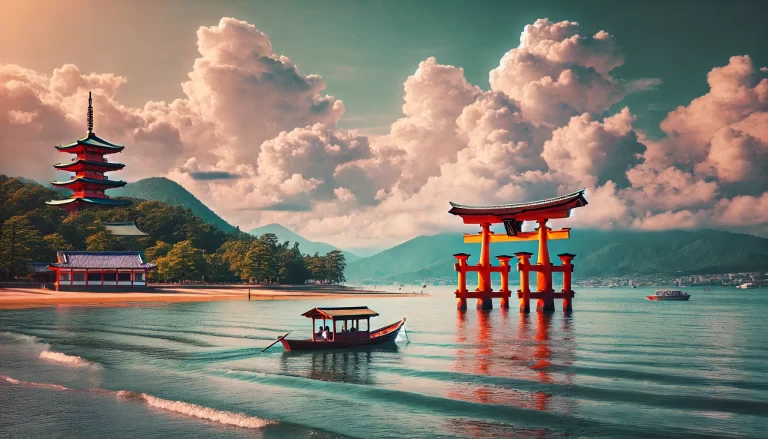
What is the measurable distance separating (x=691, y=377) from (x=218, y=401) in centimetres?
1930

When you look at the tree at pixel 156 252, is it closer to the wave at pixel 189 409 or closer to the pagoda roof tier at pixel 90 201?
the pagoda roof tier at pixel 90 201

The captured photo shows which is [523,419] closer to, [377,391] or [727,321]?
[377,391]

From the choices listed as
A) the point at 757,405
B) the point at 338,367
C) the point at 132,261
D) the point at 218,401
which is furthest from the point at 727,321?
the point at 132,261

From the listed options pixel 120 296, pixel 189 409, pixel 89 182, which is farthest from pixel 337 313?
pixel 89 182

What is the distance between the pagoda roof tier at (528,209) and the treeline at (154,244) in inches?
2579

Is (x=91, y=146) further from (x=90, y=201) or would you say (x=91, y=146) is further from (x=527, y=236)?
(x=527, y=236)

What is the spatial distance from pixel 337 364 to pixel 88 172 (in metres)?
117

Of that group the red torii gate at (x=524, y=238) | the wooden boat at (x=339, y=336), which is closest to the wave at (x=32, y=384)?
the wooden boat at (x=339, y=336)

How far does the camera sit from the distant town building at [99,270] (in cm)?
9031

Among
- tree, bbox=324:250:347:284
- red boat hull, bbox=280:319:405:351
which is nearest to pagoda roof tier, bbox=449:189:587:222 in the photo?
red boat hull, bbox=280:319:405:351

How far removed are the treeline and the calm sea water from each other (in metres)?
64.0

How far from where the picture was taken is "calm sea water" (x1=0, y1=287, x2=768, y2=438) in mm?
17344

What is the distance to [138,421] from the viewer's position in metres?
17.8

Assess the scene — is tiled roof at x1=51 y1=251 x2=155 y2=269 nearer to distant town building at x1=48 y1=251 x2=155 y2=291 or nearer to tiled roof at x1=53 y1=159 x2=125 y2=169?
distant town building at x1=48 y1=251 x2=155 y2=291
